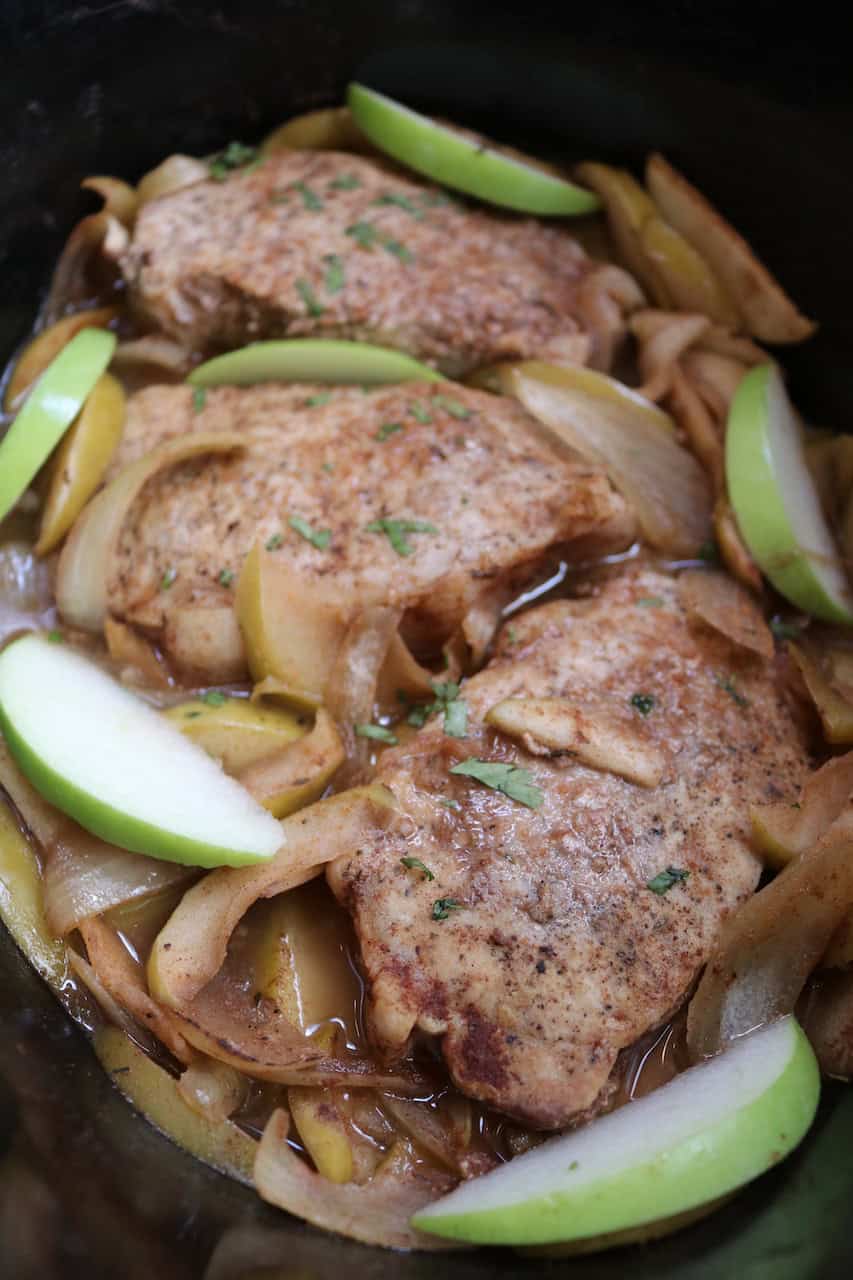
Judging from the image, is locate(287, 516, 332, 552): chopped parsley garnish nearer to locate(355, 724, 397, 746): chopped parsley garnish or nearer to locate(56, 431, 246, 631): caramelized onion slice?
locate(56, 431, 246, 631): caramelized onion slice

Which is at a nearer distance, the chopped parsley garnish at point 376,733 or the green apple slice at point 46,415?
the chopped parsley garnish at point 376,733

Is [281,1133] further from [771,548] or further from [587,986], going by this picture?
[771,548]

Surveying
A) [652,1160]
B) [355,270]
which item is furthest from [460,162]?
[652,1160]

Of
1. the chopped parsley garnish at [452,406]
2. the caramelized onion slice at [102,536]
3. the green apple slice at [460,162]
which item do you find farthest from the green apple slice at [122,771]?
the green apple slice at [460,162]

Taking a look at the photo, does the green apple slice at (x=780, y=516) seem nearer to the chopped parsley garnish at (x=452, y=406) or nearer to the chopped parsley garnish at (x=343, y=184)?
the chopped parsley garnish at (x=452, y=406)

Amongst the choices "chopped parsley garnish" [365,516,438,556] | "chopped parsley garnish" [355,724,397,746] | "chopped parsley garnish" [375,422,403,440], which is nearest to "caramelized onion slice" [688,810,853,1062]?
"chopped parsley garnish" [355,724,397,746]
